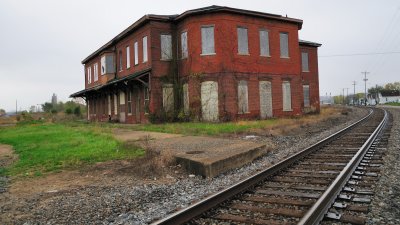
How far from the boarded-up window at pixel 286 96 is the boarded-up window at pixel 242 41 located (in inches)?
166

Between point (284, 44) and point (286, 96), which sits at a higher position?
point (284, 44)

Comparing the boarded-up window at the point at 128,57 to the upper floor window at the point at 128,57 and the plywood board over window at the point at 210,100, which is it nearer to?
the upper floor window at the point at 128,57

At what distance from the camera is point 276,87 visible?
24.5 m

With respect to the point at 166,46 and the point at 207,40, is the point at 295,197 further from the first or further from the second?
the point at 166,46

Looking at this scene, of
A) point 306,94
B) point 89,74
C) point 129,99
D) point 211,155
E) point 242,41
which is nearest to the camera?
point 211,155

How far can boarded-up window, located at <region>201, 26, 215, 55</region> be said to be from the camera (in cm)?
2189

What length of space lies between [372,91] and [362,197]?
15359 centimetres

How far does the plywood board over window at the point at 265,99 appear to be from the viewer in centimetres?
2370

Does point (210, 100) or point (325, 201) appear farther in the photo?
point (210, 100)

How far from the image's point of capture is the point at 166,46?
23703 mm

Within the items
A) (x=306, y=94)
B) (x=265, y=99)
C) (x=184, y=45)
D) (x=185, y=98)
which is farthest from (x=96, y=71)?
(x=306, y=94)

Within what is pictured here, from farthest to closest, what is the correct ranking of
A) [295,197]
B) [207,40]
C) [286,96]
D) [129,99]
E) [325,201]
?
[129,99]
[286,96]
[207,40]
[295,197]
[325,201]

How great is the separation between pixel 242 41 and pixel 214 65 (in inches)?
107


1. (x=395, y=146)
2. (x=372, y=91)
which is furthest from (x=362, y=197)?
(x=372, y=91)
